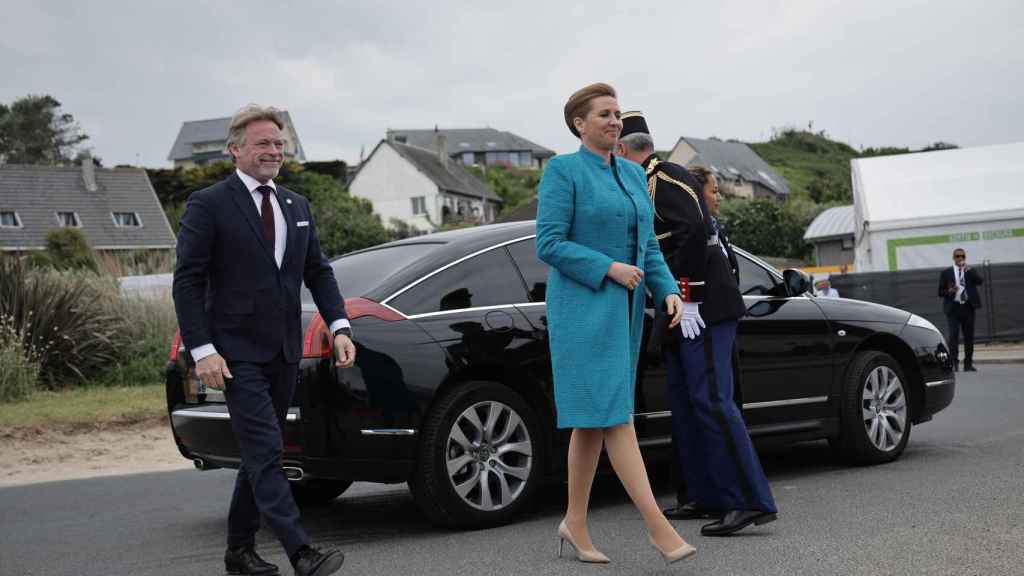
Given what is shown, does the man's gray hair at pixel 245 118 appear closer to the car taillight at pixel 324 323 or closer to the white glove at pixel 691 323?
the car taillight at pixel 324 323

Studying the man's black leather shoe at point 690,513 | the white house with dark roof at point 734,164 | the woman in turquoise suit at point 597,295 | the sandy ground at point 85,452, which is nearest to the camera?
the woman in turquoise suit at point 597,295

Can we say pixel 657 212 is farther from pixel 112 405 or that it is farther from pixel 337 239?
pixel 337 239

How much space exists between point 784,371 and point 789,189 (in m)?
108

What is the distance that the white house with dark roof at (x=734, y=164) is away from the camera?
98.5m

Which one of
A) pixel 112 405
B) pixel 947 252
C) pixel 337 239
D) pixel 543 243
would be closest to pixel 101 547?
pixel 543 243

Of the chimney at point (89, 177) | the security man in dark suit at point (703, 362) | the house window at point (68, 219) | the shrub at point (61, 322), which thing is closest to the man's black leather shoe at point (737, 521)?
the security man in dark suit at point (703, 362)

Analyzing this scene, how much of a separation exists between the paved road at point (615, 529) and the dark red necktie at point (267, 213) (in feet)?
4.82

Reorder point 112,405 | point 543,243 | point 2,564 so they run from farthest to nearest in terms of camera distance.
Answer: point 112,405
point 2,564
point 543,243

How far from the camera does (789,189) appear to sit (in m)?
111

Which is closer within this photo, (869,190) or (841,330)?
(841,330)

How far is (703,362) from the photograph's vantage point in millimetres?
5371

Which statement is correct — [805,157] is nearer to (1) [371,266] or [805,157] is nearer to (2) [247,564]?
(1) [371,266]

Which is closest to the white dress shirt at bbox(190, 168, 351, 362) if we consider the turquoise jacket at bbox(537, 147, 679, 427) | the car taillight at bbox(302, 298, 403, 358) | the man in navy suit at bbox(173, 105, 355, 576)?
the man in navy suit at bbox(173, 105, 355, 576)

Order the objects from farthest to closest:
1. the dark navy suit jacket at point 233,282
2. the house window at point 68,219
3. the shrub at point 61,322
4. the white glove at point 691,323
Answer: the house window at point 68,219, the shrub at point 61,322, the white glove at point 691,323, the dark navy suit jacket at point 233,282
